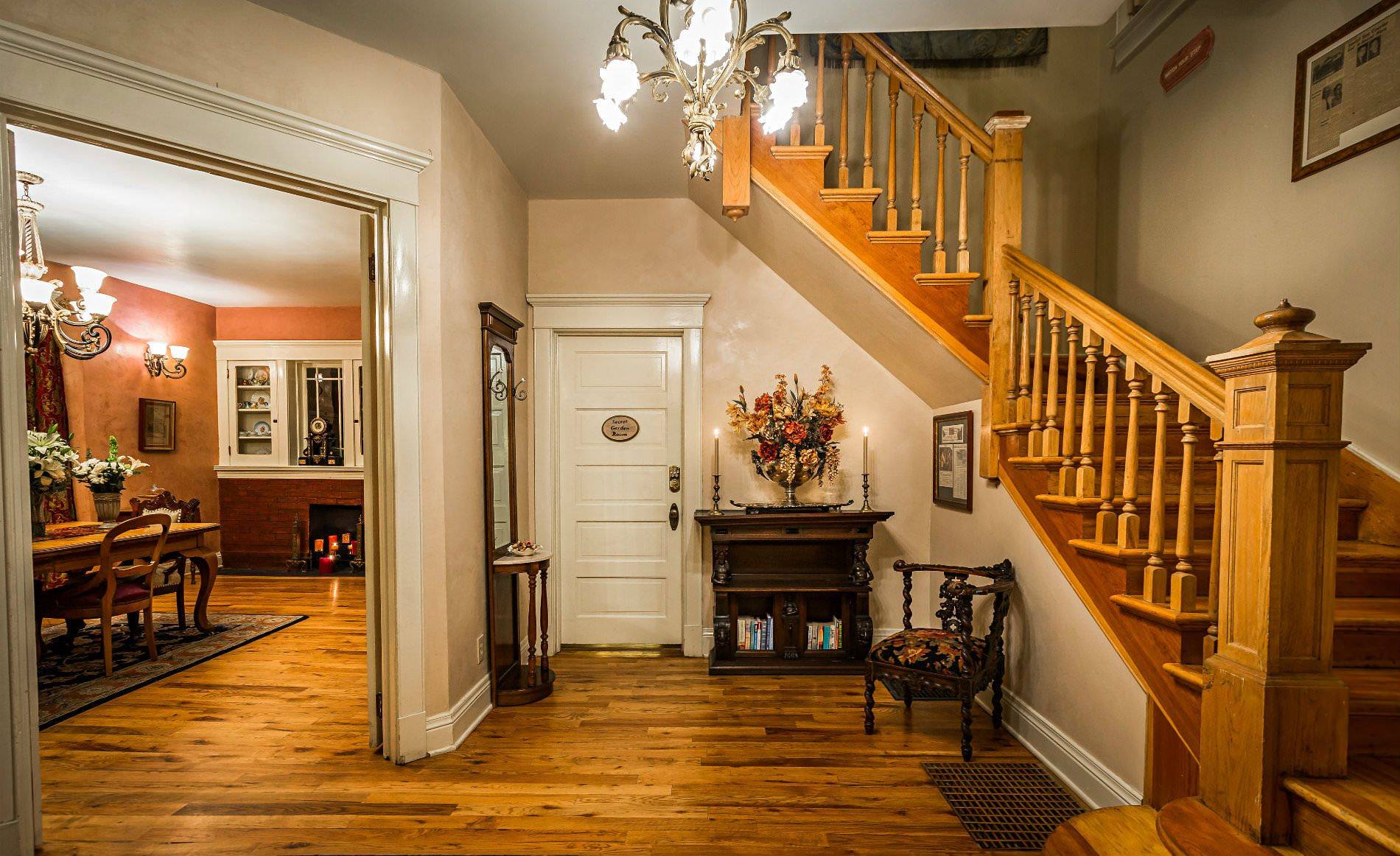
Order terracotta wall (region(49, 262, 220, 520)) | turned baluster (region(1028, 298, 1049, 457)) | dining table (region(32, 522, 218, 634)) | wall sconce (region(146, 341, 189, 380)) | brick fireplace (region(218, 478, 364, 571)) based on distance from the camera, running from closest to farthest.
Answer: turned baluster (region(1028, 298, 1049, 457)) → dining table (region(32, 522, 218, 634)) → terracotta wall (region(49, 262, 220, 520)) → wall sconce (region(146, 341, 189, 380)) → brick fireplace (region(218, 478, 364, 571))

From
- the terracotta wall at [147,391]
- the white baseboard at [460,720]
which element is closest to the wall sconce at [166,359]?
the terracotta wall at [147,391]

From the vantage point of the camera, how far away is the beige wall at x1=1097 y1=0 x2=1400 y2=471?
2240 mm

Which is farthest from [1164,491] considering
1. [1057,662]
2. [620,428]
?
[620,428]

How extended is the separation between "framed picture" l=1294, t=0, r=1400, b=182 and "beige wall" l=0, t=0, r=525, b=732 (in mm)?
3584

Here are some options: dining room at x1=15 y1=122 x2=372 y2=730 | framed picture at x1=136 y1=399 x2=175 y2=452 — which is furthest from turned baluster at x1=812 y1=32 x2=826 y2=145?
framed picture at x1=136 y1=399 x2=175 y2=452

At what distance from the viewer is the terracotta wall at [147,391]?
224 inches

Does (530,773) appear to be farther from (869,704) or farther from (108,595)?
(108,595)

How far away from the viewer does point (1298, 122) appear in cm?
255

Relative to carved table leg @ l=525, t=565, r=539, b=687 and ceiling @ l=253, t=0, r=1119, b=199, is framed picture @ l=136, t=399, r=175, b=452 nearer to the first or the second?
carved table leg @ l=525, t=565, r=539, b=687

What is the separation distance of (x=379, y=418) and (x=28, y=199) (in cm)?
301

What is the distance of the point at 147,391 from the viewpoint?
6383 mm

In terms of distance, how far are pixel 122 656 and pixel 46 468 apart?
1343 millimetres

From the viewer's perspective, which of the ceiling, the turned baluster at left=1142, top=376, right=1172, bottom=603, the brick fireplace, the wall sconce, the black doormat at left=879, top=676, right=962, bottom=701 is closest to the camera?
the turned baluster at left=1142, top=376, right=1172, bottom=603

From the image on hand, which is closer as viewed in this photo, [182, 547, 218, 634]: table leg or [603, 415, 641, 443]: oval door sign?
[603, 415, 641, 443]: oval door sign
